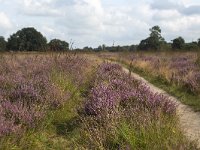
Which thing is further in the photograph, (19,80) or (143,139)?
(19,80)

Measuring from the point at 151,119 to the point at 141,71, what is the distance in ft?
65.8

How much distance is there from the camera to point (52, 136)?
8.77m

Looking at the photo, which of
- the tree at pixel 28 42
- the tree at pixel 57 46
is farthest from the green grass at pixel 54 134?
the tree at pixel 28 42

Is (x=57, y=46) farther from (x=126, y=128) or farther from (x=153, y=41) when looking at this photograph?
(x=153, y=41)

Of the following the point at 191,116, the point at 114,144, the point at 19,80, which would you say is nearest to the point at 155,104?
the point at 191,116

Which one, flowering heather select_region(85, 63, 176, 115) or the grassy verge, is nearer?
flowering heather select_region(85, 63, 176, 115)

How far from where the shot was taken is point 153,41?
3342 inches

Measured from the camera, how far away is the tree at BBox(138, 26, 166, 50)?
84.2 metres

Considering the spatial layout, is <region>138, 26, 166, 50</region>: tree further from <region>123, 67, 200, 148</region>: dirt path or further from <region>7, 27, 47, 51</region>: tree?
<region>123, 67, 200, 148</region>: dirt path

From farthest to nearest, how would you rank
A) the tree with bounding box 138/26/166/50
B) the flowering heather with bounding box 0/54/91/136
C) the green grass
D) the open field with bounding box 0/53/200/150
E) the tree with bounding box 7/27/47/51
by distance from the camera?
the tree with bounding box 138/26/166/50, the tree with bounding box 7/27/47/51, the flowering heather with bounding box 0/54/91/136, the green grass, the open field with bounding box 0/53/200/150

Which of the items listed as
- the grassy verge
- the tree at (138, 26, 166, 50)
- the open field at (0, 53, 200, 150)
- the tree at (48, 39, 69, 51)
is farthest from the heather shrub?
the tree at (138, 26, 166, 50)

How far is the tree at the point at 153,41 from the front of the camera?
8419 cm

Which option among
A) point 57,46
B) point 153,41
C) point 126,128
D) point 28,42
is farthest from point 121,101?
point 153,41

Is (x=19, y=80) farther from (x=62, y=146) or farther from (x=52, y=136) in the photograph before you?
(x=62, y=146)
